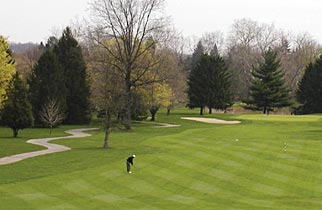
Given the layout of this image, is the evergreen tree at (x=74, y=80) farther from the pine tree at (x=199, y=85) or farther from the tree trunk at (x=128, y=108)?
the pine tree at (x=199, y=85)

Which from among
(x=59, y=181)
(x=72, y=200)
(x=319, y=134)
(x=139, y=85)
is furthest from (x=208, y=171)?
(x=139, y=85)

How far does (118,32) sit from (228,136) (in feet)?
69.7

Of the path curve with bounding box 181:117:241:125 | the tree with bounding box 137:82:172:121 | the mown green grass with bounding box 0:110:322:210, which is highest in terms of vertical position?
the tree with bounding box 137:82:172:121

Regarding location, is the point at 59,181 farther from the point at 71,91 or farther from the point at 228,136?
the point at 71,91

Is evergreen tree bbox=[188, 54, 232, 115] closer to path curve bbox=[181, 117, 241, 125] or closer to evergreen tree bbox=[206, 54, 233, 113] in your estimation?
evergreen tree bbox=[206, 54, 233, 113]

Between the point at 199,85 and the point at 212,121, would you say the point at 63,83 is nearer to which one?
the point at 212,121

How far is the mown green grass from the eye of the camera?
21.1 m

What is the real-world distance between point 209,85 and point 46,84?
3158 centimetres

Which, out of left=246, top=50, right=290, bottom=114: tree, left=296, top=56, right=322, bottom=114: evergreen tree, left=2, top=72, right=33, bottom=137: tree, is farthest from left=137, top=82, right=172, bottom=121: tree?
left=296, top=56, right=322, bottom=114: evergreen tree

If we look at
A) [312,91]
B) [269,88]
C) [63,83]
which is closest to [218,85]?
[269,88]

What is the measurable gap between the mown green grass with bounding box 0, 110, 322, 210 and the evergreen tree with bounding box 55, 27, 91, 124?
31.1 meters

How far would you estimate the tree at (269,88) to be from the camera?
8919 centimetres

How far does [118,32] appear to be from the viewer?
6381 cm

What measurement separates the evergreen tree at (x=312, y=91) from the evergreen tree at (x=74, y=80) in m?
40.7
